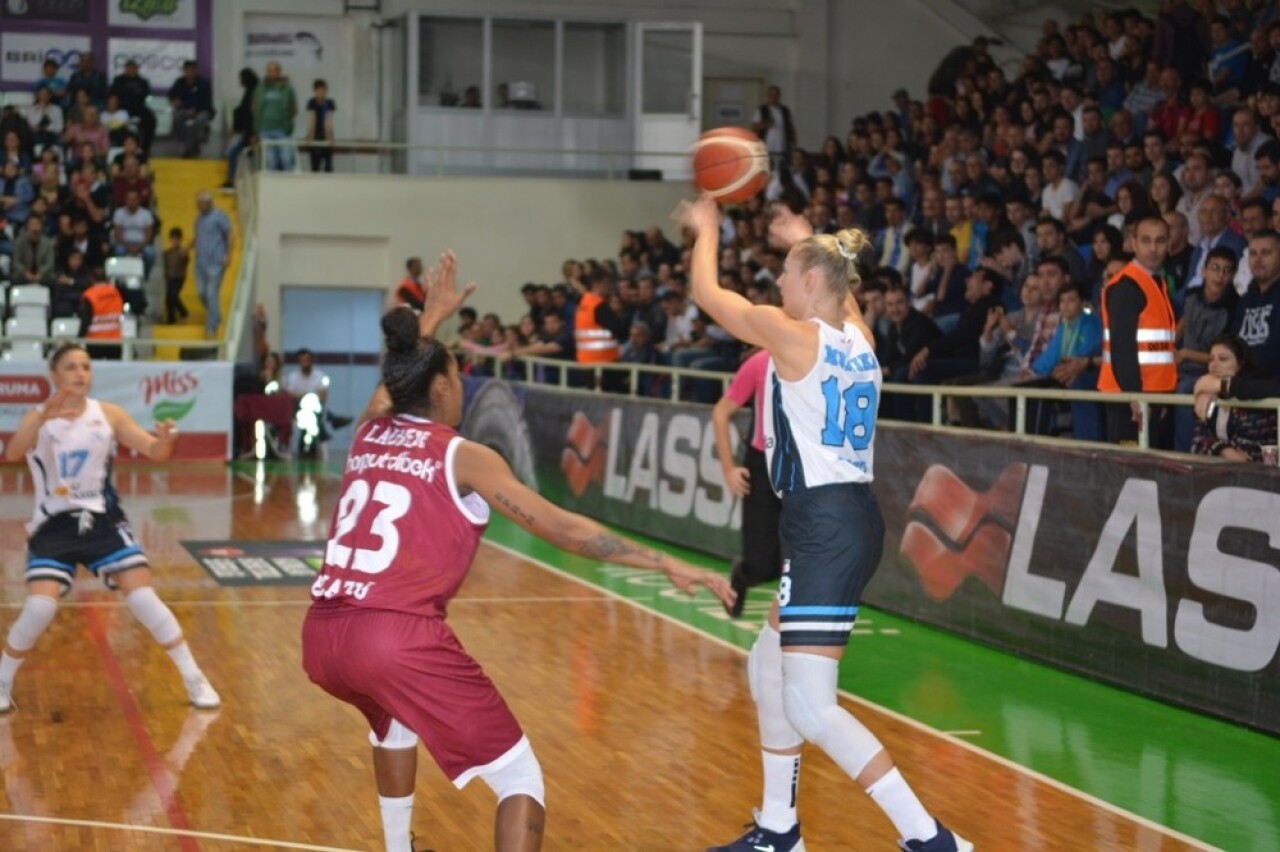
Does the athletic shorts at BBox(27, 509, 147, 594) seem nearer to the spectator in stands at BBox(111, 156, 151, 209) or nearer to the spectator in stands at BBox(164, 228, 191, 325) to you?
the spectator in stands at BBox(164, 228, 191, 325)

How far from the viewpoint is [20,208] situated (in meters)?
25.9

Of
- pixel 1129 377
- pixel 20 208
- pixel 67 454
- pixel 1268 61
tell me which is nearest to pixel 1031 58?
pixel 1268 61

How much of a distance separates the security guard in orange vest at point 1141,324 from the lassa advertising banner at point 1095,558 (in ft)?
1.78

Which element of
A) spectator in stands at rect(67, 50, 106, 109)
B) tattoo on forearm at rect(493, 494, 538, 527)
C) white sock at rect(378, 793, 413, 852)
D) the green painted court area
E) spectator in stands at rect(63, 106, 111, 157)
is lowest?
the green painted court area

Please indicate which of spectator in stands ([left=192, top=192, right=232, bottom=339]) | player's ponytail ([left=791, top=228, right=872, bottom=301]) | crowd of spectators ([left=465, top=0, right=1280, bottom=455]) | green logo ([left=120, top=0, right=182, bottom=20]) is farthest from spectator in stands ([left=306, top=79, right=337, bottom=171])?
player's ponytail ([left=791, top=228, right=872, bottom=301])

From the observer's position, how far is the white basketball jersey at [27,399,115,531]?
9195 mm

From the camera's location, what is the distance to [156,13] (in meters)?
31.0

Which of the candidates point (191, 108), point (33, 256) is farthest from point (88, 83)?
point (33, 256)

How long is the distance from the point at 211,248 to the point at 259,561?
12.5 meters

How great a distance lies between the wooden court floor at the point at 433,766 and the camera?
6.99 m

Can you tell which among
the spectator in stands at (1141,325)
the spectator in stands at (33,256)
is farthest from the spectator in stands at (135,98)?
the spectator in stands at (1141,325)

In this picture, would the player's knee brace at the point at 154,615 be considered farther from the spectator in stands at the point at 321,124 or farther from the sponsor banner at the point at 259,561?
the spectator in stands at the point at 321,124

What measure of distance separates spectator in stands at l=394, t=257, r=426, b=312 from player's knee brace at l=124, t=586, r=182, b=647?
46.7ft

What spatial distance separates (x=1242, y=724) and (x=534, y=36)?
893 inches
